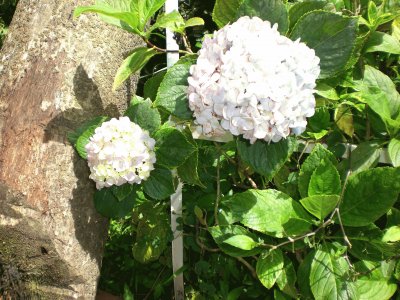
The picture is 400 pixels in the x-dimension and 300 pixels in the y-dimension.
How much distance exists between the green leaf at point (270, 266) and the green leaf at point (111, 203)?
0.45 meters

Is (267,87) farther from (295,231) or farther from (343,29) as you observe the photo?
(295,231)

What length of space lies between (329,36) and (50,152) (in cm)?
87

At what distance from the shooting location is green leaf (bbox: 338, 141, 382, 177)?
1413 millimetres

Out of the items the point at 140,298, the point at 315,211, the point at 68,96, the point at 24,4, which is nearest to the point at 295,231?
the point at 315,211

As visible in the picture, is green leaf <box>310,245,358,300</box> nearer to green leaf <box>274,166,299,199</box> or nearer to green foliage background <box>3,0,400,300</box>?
green foliage background <box>3,0,400,300</box>

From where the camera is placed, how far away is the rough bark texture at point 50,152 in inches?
55.2

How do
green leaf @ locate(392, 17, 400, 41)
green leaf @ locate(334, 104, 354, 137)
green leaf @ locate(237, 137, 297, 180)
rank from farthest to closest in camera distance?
1. green leaf @ locate(392, 17, 400, 41)
2. green leaf @ locate(334, 104, 354, 137)
3. green leaf @ locate(237, 137, 297, 180)

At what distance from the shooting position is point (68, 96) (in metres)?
1.50

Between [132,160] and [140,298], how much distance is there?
973 millimetres

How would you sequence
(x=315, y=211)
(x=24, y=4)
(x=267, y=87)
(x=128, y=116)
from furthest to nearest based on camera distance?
1. (x=24, y=4)
2. (x=128, y=116)
3. (x=315, y=211)
4. (x=267, y=87)

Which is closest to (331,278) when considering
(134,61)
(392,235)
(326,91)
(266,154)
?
(392,235)

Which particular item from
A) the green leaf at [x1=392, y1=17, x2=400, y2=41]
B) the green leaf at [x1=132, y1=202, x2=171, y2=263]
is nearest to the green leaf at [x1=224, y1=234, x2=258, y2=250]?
the green leaf at [x1=132, y1=202, x2=171, y2=263]

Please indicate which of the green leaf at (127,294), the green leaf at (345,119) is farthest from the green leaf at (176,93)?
the green leaf at (127,294)

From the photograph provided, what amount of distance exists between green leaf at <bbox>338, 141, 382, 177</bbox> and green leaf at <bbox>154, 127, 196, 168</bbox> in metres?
0.48
